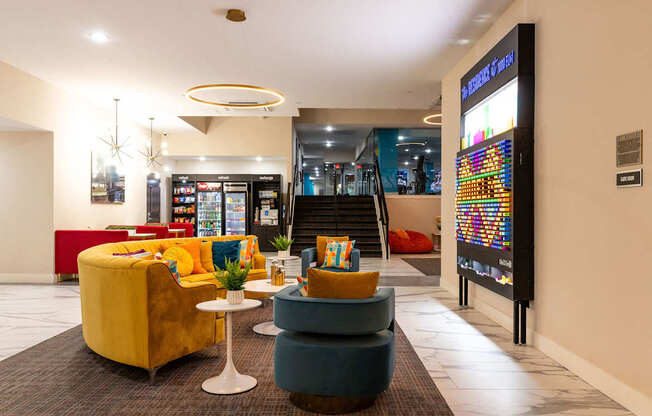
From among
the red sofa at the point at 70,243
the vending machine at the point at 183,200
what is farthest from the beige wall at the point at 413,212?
the red sofa at the point at 70,243

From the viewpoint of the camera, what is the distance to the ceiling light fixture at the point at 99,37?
216 inches

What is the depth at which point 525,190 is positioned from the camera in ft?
13.8

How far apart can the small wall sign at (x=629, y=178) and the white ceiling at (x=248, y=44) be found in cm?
254

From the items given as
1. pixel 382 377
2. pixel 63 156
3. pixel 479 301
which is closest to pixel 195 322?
pixel 382 377

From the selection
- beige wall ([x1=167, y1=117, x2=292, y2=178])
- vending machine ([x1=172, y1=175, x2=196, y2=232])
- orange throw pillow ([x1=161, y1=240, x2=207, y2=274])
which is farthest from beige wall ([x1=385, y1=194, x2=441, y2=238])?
orange throw pillow ([x1=161, y1=240, x2=207, y2=274])

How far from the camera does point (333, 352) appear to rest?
2.82 m

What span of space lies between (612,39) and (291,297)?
9.42ft

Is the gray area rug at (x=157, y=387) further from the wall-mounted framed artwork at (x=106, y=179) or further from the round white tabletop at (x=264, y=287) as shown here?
the wall-mounted framed artwork at (x=106, y=179)

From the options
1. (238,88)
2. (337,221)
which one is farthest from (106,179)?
(337,221)

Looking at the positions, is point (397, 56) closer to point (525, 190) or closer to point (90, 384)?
point (525, 190)

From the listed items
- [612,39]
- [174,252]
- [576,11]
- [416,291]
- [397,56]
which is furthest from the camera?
[416,291]

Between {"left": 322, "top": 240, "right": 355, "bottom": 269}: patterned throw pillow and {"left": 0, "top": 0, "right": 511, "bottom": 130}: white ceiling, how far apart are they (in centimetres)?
271

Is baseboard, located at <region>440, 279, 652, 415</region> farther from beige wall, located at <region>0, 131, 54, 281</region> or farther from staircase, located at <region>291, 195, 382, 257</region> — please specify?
beige wall, located at <region>0, 131, 54, 281</region>

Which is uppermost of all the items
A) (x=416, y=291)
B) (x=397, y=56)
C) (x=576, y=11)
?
(x=397, y=56)
